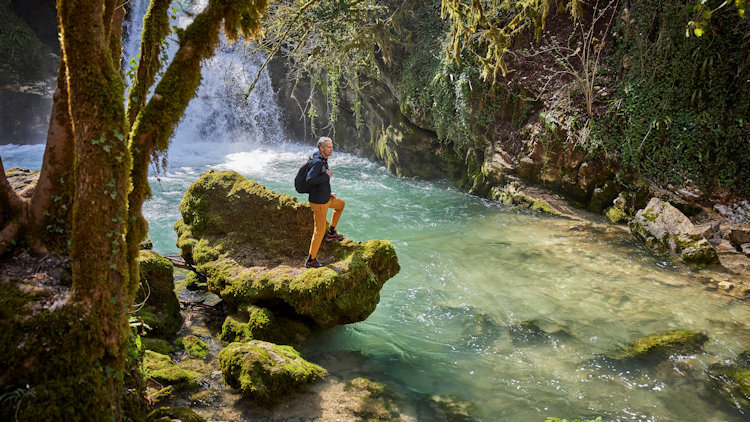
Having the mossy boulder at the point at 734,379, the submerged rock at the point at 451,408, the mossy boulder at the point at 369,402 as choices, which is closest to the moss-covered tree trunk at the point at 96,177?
the mossy boulder at the point at 369,402

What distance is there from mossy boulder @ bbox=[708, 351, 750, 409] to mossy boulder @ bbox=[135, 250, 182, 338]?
6766mm

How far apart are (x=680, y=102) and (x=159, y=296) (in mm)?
11312

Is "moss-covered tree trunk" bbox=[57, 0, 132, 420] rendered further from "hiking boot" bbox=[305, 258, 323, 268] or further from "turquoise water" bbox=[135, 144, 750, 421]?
"hiking boot" bbox=[305, 258, 323, 268]

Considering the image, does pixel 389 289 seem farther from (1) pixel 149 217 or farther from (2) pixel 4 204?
(1) pixel 149 217

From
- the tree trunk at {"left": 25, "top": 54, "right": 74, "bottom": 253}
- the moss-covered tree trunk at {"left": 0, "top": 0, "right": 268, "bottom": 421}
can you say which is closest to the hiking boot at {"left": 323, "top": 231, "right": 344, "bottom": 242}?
the moss-covered tree trunk at {"left": 0, "top": 0, "right": 268, "bottom": 421}

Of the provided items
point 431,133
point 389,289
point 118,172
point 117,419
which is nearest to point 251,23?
point 118,172

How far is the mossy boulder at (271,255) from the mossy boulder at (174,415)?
1.88m

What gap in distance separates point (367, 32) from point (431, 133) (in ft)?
15.3

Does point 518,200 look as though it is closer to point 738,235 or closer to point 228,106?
point 738,235

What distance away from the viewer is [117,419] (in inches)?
119

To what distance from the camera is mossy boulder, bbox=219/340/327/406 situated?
13.8 feet

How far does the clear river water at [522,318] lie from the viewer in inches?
189

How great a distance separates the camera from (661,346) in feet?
18.4

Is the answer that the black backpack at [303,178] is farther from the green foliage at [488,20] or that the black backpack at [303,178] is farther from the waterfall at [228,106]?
the waterfall at [228,106]
